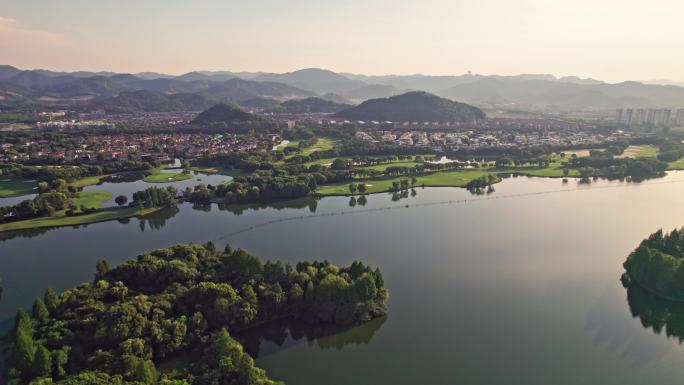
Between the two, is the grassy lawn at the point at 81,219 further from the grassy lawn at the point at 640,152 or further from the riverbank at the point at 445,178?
the grassy lawn at the point at 640,152

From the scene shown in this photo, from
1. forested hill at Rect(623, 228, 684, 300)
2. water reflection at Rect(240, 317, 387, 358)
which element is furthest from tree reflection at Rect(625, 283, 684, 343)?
water reflection at Rect(240, 317, 387, 358)

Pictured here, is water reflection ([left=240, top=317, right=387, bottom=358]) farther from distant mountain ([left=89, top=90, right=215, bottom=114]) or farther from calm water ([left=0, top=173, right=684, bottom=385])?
distant mountain ([left=89, top=90, right=215, bottom=114])

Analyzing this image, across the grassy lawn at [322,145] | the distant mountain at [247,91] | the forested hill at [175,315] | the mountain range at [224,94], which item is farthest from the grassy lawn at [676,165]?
the distant mountain at [247,91]

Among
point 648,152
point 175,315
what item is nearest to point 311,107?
point 648,152

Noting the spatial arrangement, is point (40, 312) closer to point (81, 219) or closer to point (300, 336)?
point (300, 336)

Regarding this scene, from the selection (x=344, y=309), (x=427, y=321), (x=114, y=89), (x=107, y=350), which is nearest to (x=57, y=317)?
(x=107, y=350)
